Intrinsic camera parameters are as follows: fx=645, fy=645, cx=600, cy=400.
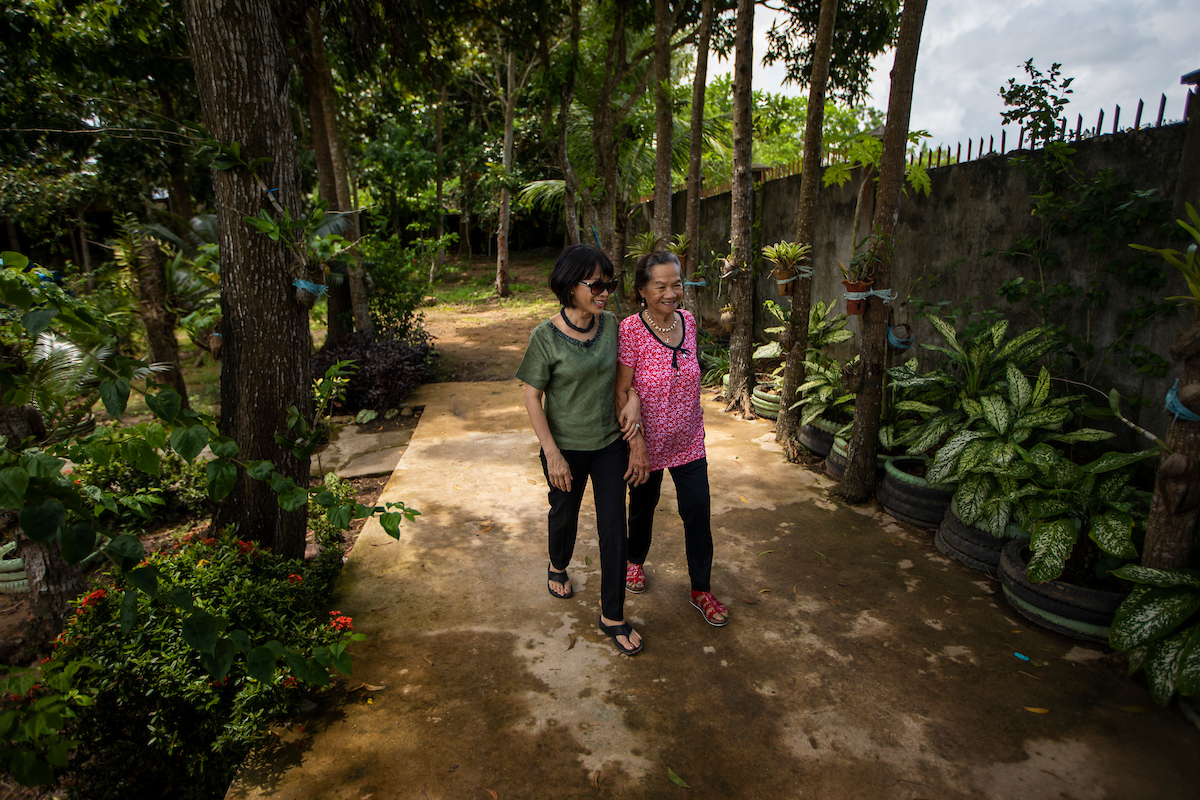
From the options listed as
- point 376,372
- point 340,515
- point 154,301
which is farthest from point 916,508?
point 154,301

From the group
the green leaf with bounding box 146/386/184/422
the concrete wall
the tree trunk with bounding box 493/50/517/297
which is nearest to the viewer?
the green leaf with bounding box 146/386/184/422

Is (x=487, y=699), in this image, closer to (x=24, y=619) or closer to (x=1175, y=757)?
(x=1175, y=757)

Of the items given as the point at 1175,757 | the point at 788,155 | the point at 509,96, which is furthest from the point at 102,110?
the point at 788,155

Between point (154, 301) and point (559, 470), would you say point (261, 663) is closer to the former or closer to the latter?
point (559, 470)

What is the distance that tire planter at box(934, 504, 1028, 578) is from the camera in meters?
3.37

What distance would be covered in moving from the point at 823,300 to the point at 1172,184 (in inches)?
137

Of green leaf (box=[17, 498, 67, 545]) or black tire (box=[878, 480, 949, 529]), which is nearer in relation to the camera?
green leaf (box=[17, 498, 67, 545])

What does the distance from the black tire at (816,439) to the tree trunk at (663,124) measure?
341cm

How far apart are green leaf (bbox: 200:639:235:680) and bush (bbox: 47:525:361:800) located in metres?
0.75

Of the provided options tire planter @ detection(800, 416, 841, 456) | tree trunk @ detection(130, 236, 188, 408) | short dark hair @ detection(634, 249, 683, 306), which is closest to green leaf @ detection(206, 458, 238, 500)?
short dark hair @ detection(634, 249, 683, 306)

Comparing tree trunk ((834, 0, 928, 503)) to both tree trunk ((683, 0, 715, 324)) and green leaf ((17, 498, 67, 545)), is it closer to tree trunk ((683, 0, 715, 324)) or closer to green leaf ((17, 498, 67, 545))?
tree trunk ((683, 0, 715, 324))

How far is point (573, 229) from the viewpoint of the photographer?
36.9 ft

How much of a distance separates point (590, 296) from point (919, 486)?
254 centimetres

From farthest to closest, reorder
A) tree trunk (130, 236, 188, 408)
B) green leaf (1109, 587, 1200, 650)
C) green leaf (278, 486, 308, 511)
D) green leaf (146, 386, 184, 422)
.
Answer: tree trunk (130, 236, 188, 408) < green leaf (1109, 587, 1200, 650) < green leaf (278, 486, 308, 511) < green leaf (146, 386, 184, 422)
